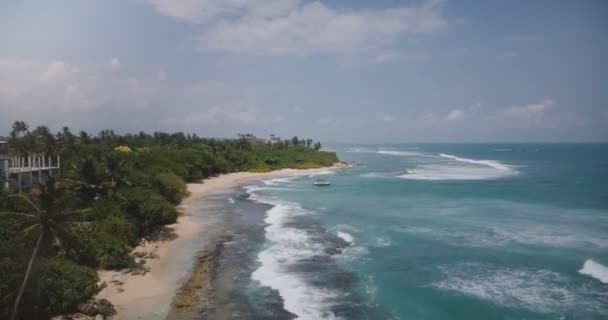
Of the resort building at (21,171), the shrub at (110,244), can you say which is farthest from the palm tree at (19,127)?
the shrub at (110,244)

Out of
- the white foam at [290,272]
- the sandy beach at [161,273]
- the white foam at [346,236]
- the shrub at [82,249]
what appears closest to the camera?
the sandy beach at [161,273]

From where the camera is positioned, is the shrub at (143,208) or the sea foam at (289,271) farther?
the shrub at (143,208)

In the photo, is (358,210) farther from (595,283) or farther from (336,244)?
(595,283)

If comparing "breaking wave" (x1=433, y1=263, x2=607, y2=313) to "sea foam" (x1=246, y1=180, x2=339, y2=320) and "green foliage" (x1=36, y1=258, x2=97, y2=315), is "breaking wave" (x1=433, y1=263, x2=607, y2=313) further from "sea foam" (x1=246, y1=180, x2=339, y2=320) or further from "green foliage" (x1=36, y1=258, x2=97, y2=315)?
"green foliage" (x1=36, y1=258, x2=97, y2=315)

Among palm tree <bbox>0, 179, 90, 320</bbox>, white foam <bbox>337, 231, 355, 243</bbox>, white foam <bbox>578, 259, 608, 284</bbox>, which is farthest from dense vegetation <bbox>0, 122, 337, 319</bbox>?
white foam <bbox>578, 259, 608, 284</bbox>

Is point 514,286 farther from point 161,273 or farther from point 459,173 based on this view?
point 459,173

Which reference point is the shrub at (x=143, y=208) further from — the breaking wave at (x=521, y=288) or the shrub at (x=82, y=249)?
the breaking wave at (x=521, y=288)
